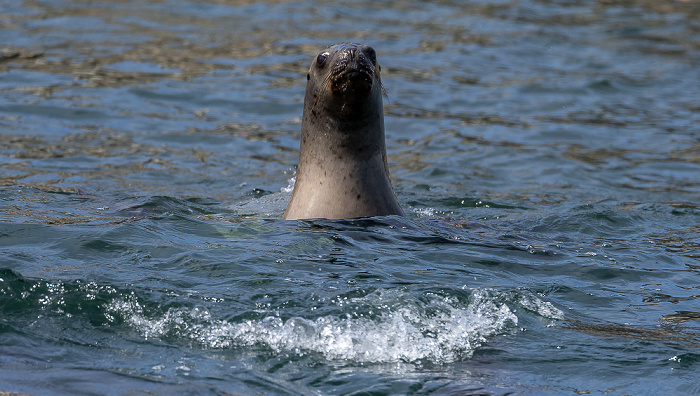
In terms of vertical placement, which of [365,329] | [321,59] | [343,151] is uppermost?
[321,59]

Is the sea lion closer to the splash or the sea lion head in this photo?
the sea lion head

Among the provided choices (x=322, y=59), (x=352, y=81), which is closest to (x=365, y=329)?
(x=352, y=81)

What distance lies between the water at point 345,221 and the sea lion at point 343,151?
210 mm

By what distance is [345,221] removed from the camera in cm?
586

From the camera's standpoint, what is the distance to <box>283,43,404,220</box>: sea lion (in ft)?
19.6

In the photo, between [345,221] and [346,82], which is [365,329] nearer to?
[345,221]

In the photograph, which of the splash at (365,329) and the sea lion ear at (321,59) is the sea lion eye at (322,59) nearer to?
the sea lion ear at (321,59)

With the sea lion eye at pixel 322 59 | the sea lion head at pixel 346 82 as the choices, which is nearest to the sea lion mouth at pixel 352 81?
the sea lion head at pixel 346 82

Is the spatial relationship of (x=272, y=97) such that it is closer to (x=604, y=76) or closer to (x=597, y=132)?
(x=597, y=132)

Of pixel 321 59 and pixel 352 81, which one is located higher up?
pixel 321 59

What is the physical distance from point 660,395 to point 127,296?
91.5 inches

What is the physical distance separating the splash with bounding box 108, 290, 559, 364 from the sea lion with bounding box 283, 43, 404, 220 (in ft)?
5.27

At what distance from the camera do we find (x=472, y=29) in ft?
52.6

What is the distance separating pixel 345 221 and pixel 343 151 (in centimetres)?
50
